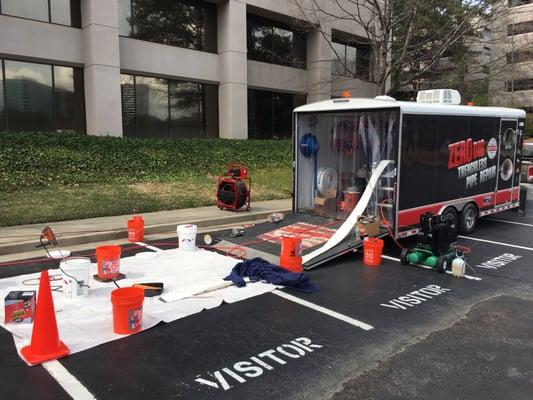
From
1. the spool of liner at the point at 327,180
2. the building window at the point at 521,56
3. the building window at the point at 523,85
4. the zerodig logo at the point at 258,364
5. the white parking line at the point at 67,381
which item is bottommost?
the zerodig logo at the point at 258,364

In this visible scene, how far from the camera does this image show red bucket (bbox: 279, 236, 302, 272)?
6781mm

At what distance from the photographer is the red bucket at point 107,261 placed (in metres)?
6.37

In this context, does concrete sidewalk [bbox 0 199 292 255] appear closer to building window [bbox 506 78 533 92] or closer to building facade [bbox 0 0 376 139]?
building facade [bbox 0 0 376 139]

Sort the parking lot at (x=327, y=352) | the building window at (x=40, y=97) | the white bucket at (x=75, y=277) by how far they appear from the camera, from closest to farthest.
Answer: the parking lot at (x=327, y=352), the white bucket at (x=75, y=277), the building window at (x=40, y=97)

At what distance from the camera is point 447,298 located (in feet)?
19.9

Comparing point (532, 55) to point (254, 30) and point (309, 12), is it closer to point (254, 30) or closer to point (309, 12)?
point (309, 12)

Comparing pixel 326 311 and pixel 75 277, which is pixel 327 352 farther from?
pixel 75 277

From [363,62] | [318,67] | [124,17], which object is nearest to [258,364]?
[124,17]

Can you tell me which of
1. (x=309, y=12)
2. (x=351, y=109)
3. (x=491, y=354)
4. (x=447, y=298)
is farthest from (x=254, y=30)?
(x=491, y=354)

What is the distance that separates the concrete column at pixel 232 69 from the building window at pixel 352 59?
22.8 feet

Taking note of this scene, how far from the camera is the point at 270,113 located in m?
24.5

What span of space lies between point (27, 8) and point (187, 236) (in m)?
12.3

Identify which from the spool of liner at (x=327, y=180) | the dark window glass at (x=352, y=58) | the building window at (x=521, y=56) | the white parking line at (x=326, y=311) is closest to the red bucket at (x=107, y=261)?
the white parking line at (x=326, y=311)

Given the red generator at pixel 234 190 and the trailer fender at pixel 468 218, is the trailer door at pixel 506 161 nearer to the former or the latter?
the trailer fender at pixel 468 218
